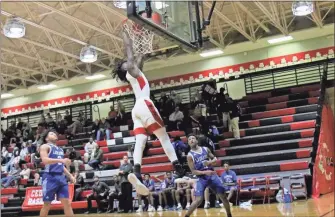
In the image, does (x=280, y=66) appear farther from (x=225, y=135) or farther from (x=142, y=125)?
(x=142, y=125)

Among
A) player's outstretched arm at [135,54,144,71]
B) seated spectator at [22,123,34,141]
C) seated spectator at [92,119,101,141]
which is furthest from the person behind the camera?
seated spectator at [22,123,34,141]

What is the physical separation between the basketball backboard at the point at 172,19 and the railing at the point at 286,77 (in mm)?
13554

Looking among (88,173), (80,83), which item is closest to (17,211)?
(88,173)

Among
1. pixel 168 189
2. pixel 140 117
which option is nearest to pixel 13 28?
pixel 168 189

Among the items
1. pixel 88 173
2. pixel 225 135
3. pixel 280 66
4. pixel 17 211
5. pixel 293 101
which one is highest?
pixel 280 66

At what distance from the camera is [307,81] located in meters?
18.3

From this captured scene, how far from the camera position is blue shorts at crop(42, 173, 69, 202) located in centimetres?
613

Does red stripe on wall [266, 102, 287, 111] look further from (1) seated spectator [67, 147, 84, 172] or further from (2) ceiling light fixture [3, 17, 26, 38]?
(2) ceiling light fixture [3, 17, 26, 38]

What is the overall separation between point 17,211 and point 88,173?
2617mm

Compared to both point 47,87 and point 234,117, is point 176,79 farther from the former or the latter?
point 47,87

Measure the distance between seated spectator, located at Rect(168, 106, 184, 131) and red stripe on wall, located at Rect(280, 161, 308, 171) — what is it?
446 centimetres

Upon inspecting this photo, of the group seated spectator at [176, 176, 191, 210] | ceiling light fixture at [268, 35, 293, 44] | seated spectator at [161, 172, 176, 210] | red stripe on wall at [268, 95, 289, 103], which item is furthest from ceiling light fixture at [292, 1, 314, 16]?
seated spectator at [161, 172, 176, 210]

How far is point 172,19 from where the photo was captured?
4.55 m

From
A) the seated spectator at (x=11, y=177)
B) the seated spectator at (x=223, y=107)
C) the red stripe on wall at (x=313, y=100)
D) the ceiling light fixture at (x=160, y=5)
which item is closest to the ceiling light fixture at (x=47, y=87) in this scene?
the seated spectator at (x=11, y=177)
